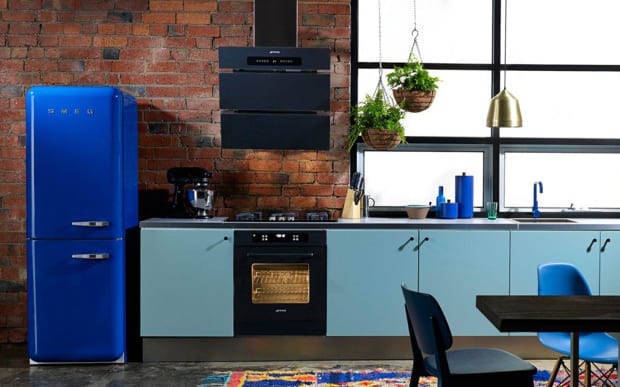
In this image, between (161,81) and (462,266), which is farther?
(161,81)

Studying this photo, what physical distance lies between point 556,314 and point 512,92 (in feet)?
9.31

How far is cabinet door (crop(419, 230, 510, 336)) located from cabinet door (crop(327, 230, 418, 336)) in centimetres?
10

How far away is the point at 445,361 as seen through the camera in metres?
2.57

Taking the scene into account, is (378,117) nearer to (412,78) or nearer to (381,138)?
(381,138)

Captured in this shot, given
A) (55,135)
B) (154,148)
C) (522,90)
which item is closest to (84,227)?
(55,135)

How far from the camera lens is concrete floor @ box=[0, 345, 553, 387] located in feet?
13.2

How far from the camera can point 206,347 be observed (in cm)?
→ 448

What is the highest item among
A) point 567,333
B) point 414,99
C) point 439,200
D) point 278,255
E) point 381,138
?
point 414,99

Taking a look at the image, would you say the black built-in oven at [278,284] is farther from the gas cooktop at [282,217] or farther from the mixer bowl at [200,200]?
the mixer bowl at [200,200]

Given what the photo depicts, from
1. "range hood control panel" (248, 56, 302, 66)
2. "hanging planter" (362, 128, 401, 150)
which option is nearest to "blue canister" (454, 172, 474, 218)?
"hanging planter" (362, 128, 401, 150)

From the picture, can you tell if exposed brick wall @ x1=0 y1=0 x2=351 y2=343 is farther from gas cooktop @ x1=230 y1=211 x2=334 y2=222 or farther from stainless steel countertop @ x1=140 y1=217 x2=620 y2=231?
stainless steel countertop @ x1=140 y1=217 x2=620 y2=231

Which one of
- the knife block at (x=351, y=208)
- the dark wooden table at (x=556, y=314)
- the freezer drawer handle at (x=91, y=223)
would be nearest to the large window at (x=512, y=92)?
the knife block at (x=351, y=208)

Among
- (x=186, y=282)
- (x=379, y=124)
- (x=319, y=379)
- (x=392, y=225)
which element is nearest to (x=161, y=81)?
(x=186, y=282)

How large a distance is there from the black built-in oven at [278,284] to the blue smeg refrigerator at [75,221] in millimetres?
765
